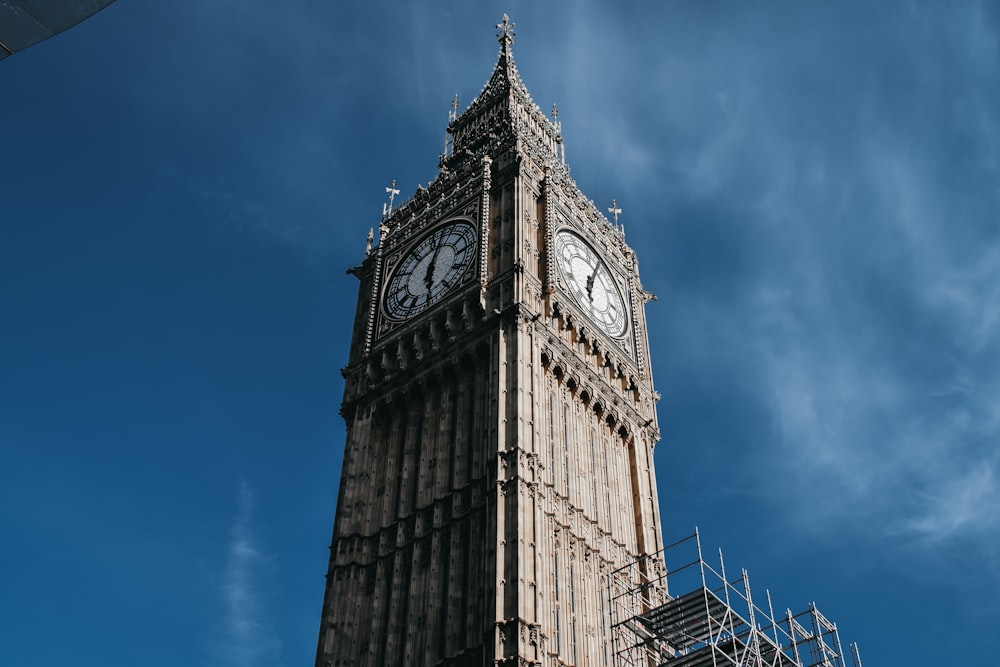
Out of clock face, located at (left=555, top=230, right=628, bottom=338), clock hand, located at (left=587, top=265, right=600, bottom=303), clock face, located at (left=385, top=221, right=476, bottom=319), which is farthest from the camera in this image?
clock hand, located at (left=587, top=265, right=600, bottom=303)

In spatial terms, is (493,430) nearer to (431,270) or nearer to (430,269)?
(431,270)

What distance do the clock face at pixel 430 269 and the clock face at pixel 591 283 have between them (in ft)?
15.3

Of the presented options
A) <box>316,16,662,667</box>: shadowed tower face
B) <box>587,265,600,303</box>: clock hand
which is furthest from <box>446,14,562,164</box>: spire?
<box>587,265,600,303</box>: clock hand

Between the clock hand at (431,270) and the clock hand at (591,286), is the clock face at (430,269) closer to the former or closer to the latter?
the clock hand at (431,270)

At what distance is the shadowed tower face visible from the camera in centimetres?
3925

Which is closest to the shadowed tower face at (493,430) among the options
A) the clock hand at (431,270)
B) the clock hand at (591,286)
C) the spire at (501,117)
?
the clock hand at (431,270)

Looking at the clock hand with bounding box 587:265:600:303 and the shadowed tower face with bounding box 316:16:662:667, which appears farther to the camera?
the clock hand with bounding box 587:265:600:303

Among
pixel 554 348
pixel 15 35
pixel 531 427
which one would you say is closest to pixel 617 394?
pixel 554 348

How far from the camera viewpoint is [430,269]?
53.5 meters

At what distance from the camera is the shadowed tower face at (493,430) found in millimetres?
39250

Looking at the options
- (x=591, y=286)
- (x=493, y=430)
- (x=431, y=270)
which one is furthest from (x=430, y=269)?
(x=493, y=430)

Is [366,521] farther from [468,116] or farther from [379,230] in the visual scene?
[468,116]

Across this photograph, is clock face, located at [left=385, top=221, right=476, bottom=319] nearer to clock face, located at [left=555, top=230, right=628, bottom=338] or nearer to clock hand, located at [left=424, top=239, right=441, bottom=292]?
clock hand, located at [left=424, top=239, right=441, bottom=292]

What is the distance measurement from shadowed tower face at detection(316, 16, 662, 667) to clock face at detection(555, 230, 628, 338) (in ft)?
0.46
